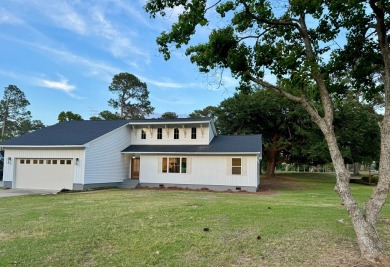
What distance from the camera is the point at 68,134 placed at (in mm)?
22688

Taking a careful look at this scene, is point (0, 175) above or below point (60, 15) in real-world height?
below

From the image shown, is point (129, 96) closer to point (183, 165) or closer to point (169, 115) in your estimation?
point (169, 115)

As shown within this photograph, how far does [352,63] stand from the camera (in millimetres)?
7953

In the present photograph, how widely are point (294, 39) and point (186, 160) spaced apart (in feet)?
49.6

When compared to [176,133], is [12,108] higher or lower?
higher

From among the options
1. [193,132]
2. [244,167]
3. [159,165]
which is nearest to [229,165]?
[244,167]

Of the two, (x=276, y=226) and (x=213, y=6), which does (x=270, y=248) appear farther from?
(x=213, y=6)

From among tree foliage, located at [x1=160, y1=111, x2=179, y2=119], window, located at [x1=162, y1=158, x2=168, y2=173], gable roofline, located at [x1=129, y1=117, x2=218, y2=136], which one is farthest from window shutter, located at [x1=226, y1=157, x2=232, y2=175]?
tree foliage, located at [x1=160, y1=111, x2=179, y2=119]

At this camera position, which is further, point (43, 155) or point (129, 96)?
point (129, 96)

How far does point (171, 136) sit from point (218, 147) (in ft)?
13.6

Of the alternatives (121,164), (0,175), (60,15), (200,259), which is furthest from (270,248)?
(0,175)

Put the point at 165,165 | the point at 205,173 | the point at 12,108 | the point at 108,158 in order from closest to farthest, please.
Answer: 1. the point at 205,173
2. the point at 108,158
3. the point at 165,165
4. the point at 12,108

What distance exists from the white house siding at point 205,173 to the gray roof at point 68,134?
3.73 metres

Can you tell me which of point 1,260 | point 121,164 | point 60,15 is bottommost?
point 1,260
